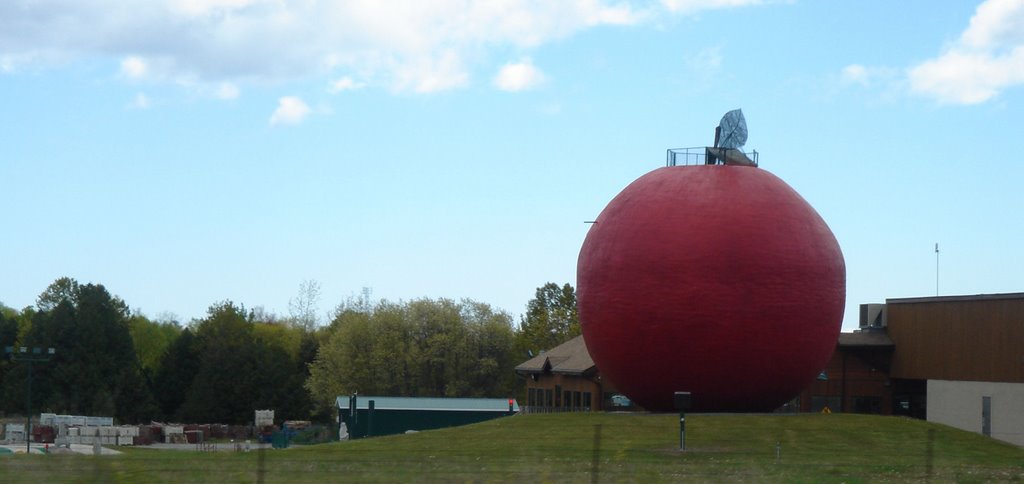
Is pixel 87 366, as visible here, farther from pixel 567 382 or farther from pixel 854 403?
pixel 854 403

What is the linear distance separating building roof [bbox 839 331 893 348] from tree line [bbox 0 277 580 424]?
3809cm

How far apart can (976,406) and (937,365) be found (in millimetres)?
2785

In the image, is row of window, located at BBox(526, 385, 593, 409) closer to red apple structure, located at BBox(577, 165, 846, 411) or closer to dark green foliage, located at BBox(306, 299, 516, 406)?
red apple structure, located at BBox(577, 165, 846, 411)

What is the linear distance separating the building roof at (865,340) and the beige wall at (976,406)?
274 cm

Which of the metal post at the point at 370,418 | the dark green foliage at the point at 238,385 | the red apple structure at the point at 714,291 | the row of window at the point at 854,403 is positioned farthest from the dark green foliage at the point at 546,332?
the red apple structure at the point at 714,291

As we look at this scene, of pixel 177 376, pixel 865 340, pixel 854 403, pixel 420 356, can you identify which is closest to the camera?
pixel 865 340

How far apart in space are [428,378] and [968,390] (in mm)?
48832

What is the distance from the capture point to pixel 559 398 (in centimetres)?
5444

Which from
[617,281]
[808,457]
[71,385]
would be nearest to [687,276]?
[617,281]

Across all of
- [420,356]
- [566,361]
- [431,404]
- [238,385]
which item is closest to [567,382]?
[566,361]

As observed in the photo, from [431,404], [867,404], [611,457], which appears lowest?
[431,404]

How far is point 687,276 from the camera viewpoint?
115 feet

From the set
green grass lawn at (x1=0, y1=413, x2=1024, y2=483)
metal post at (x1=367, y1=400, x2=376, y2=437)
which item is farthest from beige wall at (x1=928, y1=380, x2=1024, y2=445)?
metal post at (x1=367, y1=400, x2=376, y2=437)

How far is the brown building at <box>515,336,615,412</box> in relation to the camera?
4969 cm
